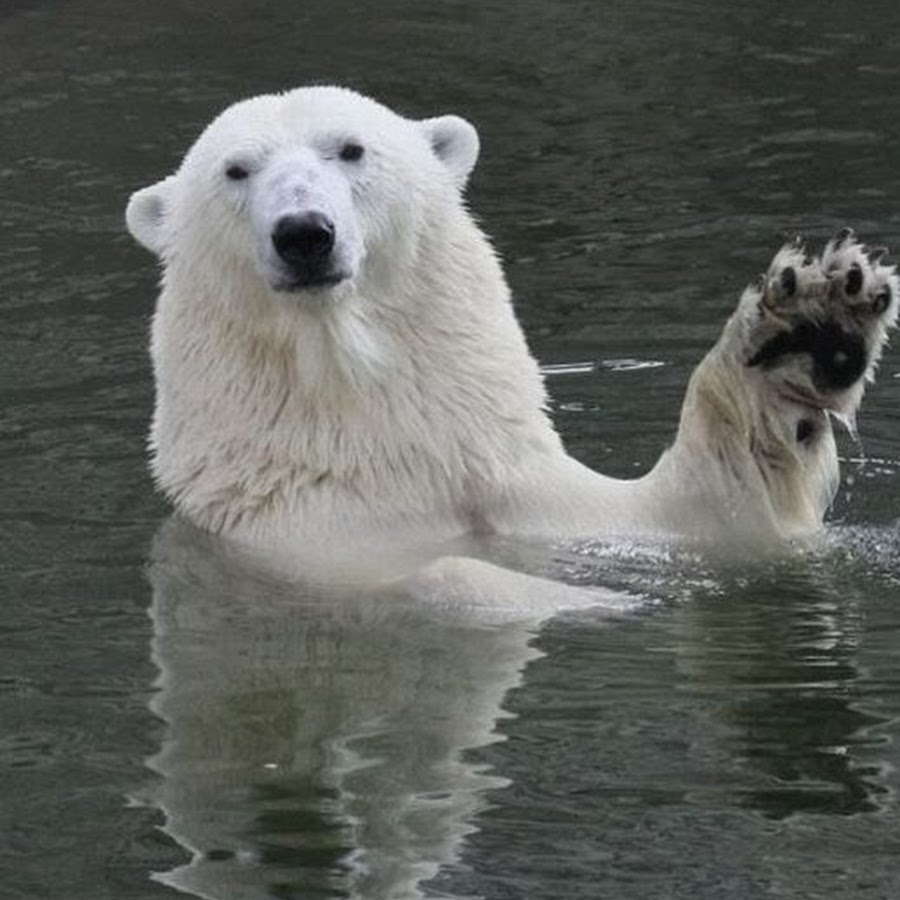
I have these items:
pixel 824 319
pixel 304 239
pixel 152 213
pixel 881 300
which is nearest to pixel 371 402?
pixel 304 239

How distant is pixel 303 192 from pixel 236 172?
26 cm

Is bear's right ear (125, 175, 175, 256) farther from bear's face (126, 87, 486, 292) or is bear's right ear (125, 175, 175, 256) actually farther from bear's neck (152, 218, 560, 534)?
bear's neck (152, 218, 560, 534)

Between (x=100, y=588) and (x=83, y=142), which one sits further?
(x=83, y=142)

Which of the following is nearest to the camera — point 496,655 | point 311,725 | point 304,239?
point 311,725

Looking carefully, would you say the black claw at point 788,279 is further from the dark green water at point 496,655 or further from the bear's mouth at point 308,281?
the bear's mouth at point 308,281

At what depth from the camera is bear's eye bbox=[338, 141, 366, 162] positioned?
596cm

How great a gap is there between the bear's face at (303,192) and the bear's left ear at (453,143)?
0.03 meters

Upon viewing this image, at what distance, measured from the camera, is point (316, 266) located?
18.8ft

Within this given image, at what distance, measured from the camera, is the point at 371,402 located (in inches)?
241

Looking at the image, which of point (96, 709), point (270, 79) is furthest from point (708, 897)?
point (270, 79)

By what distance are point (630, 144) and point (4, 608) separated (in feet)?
15.9

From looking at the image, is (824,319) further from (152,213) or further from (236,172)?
(152,213)

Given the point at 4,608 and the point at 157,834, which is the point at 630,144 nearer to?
the point at 4,608

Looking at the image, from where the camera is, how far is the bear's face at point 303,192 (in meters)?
5.73
